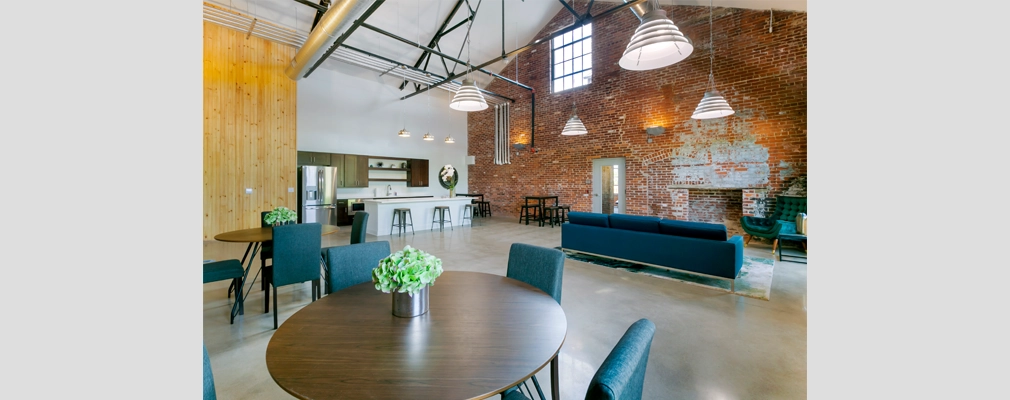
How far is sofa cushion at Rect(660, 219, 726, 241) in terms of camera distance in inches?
133

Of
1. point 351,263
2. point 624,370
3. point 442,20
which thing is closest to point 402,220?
point 442,20

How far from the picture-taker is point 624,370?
63 cm

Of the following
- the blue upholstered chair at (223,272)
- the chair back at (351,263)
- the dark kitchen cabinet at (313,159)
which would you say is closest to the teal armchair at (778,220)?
the chair back at (351,263)

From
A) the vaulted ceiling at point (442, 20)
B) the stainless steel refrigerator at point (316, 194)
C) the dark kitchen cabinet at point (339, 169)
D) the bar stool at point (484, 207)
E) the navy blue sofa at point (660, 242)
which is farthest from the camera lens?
the bar stool at point (484, 207)

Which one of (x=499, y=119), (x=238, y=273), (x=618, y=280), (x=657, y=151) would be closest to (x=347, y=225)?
(x=499, y=119)

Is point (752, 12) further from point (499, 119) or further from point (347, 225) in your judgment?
point (347, 225)

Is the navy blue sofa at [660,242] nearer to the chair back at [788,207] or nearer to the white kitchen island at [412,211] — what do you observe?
the chair back at [788,207]

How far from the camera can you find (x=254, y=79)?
5.86 m

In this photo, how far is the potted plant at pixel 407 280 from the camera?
A: 115cm

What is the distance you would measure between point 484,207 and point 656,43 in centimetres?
865

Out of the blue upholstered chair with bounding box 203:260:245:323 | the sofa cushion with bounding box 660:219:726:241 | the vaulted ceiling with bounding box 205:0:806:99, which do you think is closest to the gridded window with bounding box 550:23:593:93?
the vaulted ceiling with bounding box 205:0:806:99

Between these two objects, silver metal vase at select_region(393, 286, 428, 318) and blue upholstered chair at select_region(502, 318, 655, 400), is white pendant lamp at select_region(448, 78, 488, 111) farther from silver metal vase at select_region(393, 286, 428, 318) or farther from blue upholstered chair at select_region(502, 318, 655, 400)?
blue upholstered chair at select_region(502, 318, 655, 400)

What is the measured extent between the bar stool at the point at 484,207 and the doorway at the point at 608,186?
381cm

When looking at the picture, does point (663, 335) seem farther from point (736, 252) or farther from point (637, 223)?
point (637, 223)
